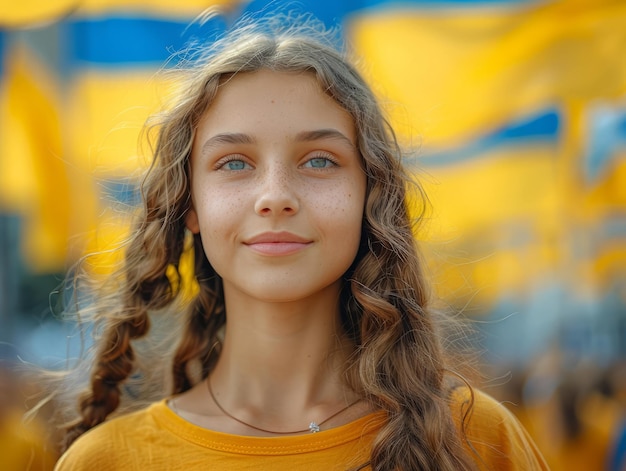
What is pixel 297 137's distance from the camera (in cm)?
197

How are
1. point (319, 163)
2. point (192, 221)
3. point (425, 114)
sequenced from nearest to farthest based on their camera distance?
point (319, 163) → point (192, 221) → point (425, 114)

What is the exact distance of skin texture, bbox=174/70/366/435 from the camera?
193cm

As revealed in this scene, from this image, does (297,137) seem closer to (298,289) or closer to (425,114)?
(298,289)

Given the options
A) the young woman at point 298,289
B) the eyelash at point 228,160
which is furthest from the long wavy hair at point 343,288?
the eyelash at point 228,160

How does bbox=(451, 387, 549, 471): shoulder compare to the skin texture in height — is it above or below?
below

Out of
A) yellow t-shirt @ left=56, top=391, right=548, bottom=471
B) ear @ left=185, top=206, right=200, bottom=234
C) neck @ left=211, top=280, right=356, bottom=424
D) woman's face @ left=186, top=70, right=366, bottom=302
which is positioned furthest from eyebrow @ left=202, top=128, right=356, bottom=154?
yellow t-shirt @ left=56, top=391, right=548, bottom=471

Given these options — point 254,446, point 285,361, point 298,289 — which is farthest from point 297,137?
point 254,446

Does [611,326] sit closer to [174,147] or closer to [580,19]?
[580,19]

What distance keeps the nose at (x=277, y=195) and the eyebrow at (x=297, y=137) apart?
0.09 metres

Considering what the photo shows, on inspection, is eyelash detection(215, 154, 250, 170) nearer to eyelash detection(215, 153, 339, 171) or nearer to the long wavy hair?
eyelash detection(215, 153, 339, 171)

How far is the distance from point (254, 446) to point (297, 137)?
2.24ft

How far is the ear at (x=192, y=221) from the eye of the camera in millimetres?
2174

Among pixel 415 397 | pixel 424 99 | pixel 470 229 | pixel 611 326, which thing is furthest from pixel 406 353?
pixel 611 326

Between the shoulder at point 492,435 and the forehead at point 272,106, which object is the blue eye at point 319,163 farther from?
the shoulder at point 492,435
